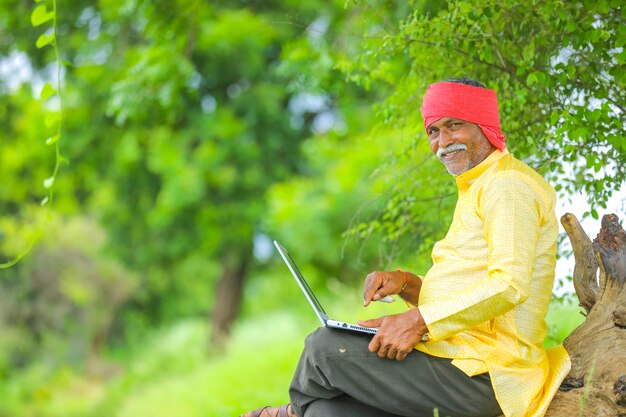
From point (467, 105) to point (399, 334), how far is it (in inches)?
32.7

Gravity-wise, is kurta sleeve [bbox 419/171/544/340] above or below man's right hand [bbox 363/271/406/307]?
below

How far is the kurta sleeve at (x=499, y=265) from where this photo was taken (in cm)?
293

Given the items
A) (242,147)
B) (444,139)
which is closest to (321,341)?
(444,139)

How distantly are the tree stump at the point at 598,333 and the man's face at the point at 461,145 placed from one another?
562 millimetres

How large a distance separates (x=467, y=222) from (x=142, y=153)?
11.7 metres

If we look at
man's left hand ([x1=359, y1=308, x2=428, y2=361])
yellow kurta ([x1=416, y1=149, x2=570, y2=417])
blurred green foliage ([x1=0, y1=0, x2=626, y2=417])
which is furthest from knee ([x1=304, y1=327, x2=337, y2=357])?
blurred green foliage ([x1=0, y1=0, x2=626, y2=417])

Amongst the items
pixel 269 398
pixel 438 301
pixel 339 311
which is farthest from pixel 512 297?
pixel 339 311

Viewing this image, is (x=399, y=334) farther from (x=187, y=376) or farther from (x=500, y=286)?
(x=187, y=376)

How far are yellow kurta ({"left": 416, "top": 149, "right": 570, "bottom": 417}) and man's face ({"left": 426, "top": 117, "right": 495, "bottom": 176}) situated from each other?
48 mm

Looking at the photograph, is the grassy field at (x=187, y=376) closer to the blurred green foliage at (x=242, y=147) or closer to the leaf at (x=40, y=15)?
the blurred green foliage at (x=242, y=147)

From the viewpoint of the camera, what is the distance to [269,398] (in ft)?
29.3

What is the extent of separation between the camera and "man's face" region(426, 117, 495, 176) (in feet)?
10.8

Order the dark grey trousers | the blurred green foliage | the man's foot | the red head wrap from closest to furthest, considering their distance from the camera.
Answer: the dark grey trousers < the red head wrap < the man's foot < the blurred green foliage

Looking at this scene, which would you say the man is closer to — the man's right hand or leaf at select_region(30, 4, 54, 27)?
the man's right hand
